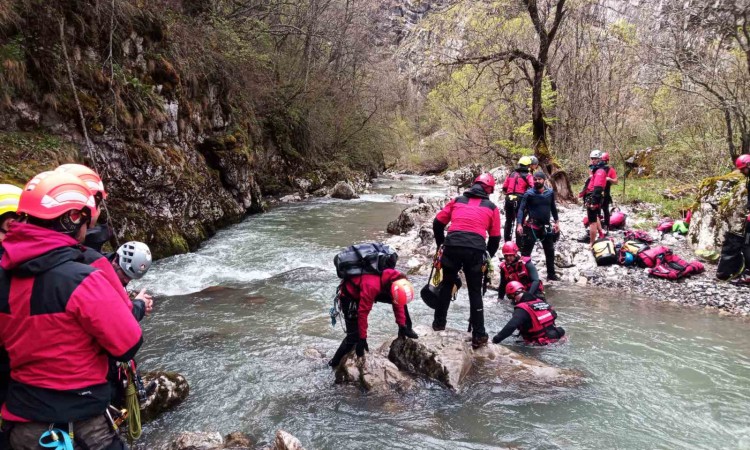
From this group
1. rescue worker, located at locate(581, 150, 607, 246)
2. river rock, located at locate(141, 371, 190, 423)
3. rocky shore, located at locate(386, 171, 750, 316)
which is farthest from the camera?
rescue worker, located at locate(581, 150, 607, 246)

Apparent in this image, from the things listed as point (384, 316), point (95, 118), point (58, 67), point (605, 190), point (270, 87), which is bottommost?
point (384, 316)

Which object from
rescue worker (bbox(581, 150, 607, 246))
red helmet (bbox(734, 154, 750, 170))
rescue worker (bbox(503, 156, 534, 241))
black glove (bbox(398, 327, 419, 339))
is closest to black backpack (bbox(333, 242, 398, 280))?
black glove (bbox(398, 327, 419, 339))

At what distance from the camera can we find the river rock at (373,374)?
491 cm

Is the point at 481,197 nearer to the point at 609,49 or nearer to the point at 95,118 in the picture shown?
the point at 95,118

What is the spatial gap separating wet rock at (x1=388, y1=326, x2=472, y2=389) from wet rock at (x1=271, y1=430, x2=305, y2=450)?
5.77ft

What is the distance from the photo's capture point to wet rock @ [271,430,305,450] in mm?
3745

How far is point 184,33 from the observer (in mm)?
12945

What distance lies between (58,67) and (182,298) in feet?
17.2

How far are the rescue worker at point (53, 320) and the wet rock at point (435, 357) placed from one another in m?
3.62

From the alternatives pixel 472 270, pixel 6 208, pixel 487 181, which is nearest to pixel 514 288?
pixel 472 270

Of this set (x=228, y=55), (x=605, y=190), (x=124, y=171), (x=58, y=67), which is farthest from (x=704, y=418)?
(x=228, y=55)

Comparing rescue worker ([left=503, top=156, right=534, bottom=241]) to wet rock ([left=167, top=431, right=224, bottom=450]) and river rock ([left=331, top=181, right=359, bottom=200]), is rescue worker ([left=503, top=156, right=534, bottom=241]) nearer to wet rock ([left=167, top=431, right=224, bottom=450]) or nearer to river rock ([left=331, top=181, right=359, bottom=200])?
wet rock ([left=167, top=431, right=224, bottom=450])

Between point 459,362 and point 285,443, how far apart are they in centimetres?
226

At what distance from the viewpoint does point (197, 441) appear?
12.6 feet
